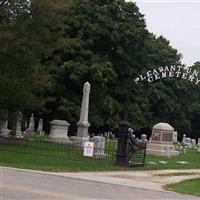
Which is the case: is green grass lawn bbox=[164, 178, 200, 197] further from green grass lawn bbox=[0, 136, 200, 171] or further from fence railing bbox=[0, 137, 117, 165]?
fence railing bbox=[0, 137, 117, 165]

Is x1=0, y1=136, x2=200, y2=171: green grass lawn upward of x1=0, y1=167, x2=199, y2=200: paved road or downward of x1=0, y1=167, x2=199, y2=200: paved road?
upward

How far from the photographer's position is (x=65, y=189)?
14945mm

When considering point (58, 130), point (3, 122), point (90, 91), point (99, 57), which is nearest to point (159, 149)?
point (58, 130)

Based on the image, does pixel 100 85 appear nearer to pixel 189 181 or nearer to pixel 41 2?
pixel 41 2

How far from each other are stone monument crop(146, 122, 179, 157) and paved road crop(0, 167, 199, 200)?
21.7 metres

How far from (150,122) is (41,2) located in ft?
139

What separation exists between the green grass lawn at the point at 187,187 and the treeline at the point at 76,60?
13.1 m

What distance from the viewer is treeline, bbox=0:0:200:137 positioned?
3194 centimetres

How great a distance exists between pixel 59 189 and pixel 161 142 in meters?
27.2

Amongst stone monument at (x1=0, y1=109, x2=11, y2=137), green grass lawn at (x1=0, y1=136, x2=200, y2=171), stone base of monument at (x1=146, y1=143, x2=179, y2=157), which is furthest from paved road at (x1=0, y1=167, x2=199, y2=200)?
stone base of monument at (x1=146, y1=143, x2=179, y2=157)

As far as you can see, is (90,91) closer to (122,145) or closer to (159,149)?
(159,149)

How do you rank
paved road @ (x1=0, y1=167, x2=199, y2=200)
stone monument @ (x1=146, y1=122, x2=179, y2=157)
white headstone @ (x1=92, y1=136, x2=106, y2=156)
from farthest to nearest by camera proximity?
stone monument @ (x1=146, y1=122, x2=179, y2=157) < white headstone @ (x1=92, y1=136, x2=106, y2=156) < paved road @ (x1=0, y1=167, x2=199, y2=200)

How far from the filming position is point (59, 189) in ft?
48.4

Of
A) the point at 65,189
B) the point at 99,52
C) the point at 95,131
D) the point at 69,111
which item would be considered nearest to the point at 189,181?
the point at 65,189
